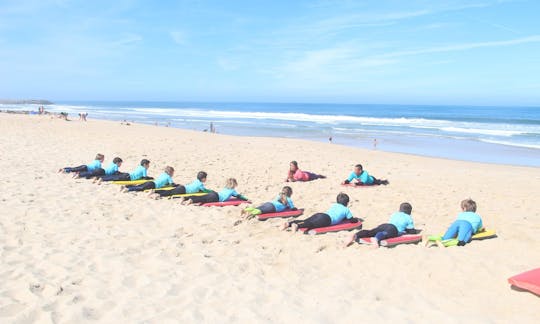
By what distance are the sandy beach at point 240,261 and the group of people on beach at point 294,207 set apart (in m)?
0.28

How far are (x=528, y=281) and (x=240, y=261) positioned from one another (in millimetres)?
3559

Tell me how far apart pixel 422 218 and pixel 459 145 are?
19.0 meters

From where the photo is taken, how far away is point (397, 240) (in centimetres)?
680

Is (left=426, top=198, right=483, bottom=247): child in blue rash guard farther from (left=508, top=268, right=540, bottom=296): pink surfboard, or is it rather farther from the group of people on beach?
(left=508, top=268, right=540, bottom=296): pink surfboard

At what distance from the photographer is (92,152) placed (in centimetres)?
1662

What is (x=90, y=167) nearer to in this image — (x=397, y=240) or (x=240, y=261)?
(x=240, y=261)

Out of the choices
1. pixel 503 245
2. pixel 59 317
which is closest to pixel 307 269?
pixel 59 317

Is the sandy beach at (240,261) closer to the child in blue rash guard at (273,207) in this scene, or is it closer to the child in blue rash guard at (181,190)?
the child in blue rash guard at (273,207)

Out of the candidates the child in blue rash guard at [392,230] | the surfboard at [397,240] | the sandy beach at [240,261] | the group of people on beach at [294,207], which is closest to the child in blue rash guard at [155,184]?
the group of people on beach at [294,207]

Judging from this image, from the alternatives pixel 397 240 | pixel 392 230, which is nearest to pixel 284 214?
pixel 392 230

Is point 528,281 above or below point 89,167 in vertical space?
A: below

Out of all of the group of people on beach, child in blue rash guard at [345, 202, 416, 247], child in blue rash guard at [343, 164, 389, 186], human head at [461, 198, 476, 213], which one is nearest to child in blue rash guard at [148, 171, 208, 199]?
the group of people on beach

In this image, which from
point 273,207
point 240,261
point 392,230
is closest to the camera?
point 240,261

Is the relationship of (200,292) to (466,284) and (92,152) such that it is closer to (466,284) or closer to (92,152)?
(466,284)
